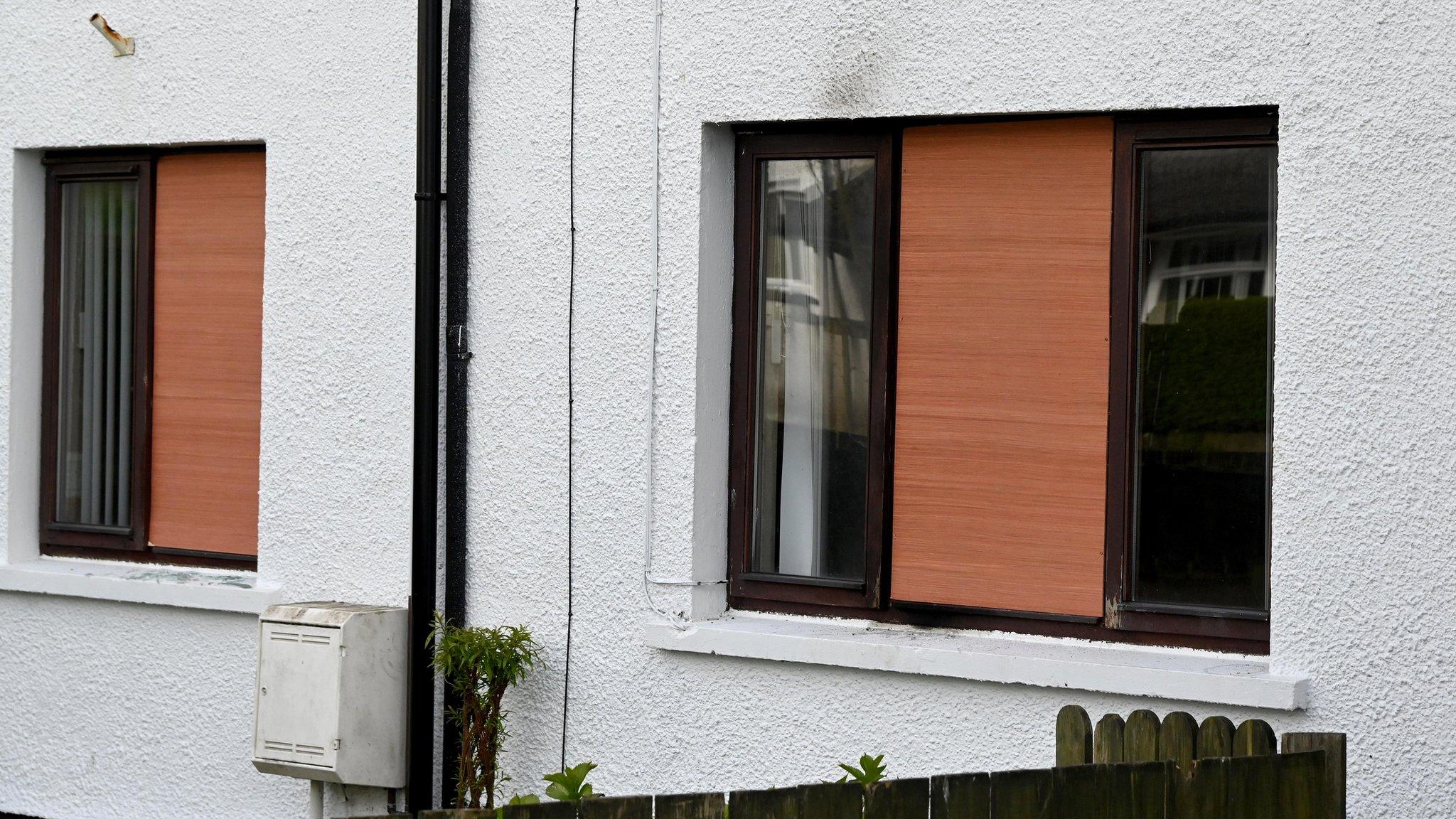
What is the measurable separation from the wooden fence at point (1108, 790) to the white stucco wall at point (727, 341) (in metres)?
0.88

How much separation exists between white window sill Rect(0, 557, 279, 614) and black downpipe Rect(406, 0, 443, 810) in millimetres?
780

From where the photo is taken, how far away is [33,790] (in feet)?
21.6

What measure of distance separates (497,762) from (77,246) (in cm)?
295

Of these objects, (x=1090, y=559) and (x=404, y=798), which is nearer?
(x=1090, y=559)

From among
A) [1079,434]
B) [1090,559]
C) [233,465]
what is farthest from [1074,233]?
[233,465]

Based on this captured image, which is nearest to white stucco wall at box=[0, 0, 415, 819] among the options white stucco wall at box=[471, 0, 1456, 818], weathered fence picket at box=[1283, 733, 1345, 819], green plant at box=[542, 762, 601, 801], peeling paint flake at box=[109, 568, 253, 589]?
peeling paint flake at box=[109, 568, 253, 589]

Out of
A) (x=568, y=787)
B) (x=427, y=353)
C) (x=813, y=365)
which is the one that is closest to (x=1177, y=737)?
(x=568, y=787)

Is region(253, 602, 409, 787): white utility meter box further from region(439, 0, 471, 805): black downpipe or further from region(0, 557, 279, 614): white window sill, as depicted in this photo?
region(0, 557, 279, 614): white window sill

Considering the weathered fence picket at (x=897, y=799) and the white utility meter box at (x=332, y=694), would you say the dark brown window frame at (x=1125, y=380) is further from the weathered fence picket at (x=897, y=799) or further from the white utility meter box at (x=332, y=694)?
the white utility meter box at (x=332, y=694)

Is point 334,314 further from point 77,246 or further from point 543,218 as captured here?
point 77,246

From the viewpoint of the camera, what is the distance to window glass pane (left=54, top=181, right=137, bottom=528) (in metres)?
6.60

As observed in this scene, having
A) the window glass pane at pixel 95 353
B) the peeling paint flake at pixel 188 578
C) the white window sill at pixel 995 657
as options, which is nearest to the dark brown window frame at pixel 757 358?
the white window sill at pixel 995 657

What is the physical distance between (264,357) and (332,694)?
4.53ft

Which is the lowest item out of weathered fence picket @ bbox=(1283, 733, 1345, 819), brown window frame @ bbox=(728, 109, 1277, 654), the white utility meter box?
the white utility meter box
